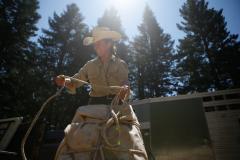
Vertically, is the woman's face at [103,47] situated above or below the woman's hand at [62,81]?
above

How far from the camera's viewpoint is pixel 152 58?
25.3 meters

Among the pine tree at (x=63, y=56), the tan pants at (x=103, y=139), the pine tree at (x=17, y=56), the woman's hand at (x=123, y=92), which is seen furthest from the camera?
the pine tree at (x=63, y=56)

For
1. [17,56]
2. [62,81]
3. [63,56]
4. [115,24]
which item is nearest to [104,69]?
[62,81]

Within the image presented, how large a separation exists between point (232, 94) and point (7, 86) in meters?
17.3

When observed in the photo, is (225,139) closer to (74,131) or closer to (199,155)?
(199,155)

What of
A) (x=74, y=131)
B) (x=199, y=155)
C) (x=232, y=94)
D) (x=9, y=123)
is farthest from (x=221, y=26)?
(x=74, y=131)

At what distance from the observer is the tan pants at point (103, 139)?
1.86 metres

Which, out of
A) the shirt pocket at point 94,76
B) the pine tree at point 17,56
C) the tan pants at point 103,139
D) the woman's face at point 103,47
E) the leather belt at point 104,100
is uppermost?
the pine tree at point 17,56

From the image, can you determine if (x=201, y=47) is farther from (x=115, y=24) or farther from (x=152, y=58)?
(x=115, y=24)

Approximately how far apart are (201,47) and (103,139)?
23.6 metres

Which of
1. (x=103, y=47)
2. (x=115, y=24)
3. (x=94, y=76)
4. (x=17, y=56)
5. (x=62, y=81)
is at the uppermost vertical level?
(x=115, y=24)

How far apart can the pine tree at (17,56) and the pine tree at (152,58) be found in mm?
10828

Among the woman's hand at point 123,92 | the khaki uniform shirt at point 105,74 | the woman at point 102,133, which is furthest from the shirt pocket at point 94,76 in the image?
the woman's hand at point 123,92

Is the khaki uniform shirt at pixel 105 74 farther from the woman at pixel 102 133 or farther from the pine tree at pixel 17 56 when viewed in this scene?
the pine tree at pixel 17 56
